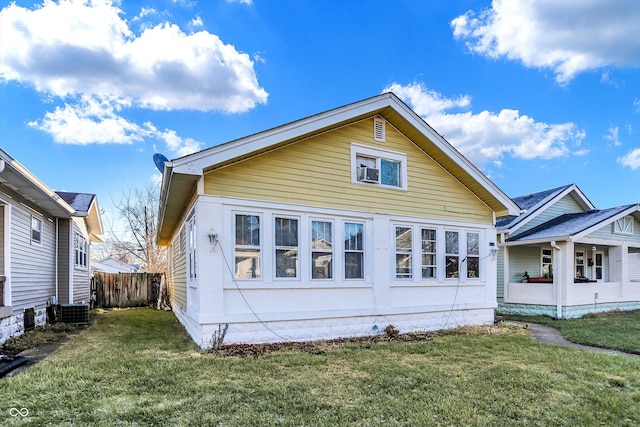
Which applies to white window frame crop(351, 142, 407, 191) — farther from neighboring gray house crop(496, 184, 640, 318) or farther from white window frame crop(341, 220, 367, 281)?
neighboring gray house crop(496, 184, 640, 318)

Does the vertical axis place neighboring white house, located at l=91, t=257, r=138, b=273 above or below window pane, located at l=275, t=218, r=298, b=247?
below

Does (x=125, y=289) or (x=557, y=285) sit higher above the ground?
(x=557, y=285)

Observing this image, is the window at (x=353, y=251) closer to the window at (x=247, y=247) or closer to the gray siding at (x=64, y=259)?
the window at (x=247, y=247)

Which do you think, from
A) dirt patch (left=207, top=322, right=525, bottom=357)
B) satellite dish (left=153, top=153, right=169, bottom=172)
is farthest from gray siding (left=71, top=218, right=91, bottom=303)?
dirt patch (left=207, top=322, right=525, bottom=357)

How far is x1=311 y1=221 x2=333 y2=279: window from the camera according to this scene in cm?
789

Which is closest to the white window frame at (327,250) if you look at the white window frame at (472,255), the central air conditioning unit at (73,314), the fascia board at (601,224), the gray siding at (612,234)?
the white window frame at (472,255)

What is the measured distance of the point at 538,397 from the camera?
4.47 metres

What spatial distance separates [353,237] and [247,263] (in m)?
2.52

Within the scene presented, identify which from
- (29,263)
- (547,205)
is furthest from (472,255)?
(29,263)

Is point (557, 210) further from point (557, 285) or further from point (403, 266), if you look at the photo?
point (403, 266)

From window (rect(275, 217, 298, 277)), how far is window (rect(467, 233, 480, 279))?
5.14 metres

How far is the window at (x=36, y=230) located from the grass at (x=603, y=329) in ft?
44.9

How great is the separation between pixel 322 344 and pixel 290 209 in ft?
9.17

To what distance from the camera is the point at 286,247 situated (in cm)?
759
